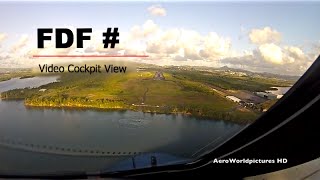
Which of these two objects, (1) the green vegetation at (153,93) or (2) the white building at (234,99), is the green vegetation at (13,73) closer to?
(1) the green vegetation at (153,93)

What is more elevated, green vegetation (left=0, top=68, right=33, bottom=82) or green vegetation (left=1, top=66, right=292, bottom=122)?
green vegetation (left=0, top=68, right=33, bottom=82)

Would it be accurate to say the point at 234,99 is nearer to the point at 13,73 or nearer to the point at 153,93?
the point at 153,93

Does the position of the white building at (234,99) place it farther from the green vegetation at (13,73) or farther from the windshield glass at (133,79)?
the green vegetation at (13,73)

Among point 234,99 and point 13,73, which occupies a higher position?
point 13,73

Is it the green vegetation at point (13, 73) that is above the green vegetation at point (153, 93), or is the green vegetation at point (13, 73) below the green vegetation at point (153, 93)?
above

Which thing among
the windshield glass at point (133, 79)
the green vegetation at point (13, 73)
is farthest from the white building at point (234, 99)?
the green vegetation at point (13, 73)

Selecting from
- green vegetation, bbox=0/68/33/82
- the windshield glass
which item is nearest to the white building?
the windshield glass

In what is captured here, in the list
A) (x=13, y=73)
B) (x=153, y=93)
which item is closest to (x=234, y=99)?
(x=153, y=93)

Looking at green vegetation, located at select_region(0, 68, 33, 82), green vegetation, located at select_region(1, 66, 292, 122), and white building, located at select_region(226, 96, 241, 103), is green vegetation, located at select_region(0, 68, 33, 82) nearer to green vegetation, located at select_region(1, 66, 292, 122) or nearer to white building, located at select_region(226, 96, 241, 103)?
green vegetation, located at select_region(1, 66, 292, 122)

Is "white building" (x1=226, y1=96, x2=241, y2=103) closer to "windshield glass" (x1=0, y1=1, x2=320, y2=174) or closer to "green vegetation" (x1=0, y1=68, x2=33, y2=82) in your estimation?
"windshield glass" (x1=0, y1=1, x2=320, y2=174)
